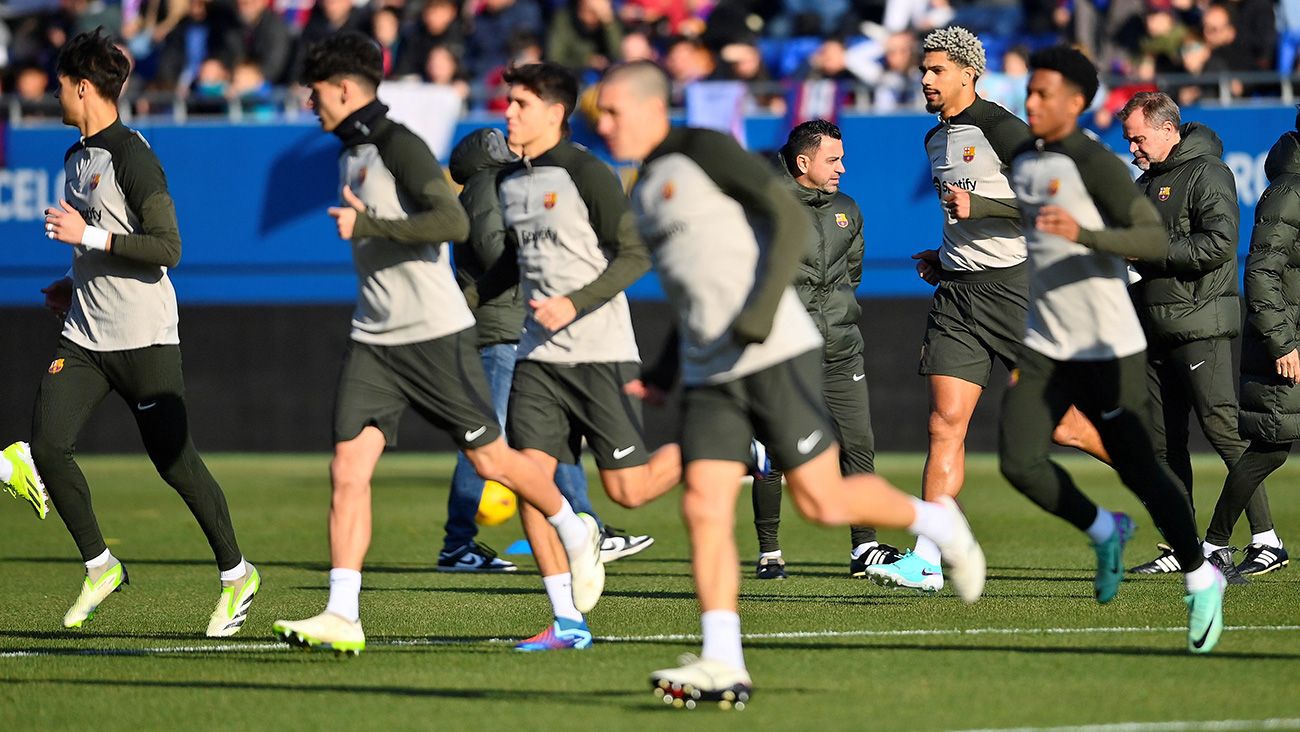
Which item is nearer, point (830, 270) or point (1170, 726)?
point (1170, 726)

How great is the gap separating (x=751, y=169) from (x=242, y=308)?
1527 centimetres

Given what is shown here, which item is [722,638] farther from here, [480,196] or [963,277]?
[480,196]

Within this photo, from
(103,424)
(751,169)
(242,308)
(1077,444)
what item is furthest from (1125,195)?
(103,424)

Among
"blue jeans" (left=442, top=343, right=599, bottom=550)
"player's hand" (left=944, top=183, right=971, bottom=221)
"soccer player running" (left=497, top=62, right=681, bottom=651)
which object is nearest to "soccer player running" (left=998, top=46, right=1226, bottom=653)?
"player's hand" (left=944, top=183, right=971, bottom=221)

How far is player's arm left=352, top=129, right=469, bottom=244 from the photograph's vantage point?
7352mm

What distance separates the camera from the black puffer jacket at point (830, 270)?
10.4 m

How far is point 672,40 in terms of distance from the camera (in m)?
20.7

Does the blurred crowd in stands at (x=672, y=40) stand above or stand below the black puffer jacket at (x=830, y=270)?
above

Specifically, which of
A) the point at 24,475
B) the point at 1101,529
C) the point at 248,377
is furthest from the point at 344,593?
the point at 248,377

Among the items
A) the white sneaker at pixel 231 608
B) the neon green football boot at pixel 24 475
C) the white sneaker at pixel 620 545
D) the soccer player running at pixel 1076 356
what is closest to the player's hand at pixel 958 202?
the soccer player running at pixel 1076 356

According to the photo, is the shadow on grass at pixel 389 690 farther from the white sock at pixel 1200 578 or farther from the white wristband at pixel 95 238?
Result: the white sock at pixel 1200 578

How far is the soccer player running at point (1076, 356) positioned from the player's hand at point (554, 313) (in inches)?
68.3

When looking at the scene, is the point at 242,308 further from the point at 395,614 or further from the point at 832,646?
the point at 832,646

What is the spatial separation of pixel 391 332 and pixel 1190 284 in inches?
179
